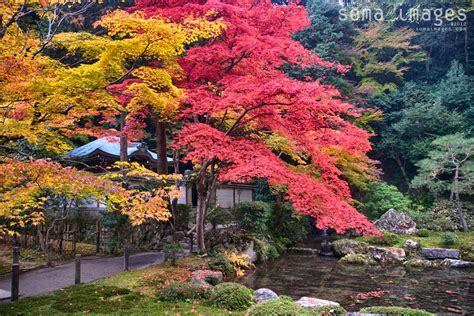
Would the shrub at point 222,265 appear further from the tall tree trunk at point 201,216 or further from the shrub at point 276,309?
the shrub at point 276,309

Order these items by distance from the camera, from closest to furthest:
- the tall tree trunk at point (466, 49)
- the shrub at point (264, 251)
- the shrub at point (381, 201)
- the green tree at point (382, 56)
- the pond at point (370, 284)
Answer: the pond at point (370, 284)
the shrub at point (264, 251)
the shrub at point (381, 201)
the green tree at point (382, 56)
the tall tree trunk at point (466, 49)

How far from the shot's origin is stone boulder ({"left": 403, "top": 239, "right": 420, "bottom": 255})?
15.4 meters

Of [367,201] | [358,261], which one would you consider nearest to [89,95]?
[358,261]

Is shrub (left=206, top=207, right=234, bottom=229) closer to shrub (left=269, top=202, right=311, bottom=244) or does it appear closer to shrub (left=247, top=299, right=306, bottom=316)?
shrub (left=269, top=202, right=311, bottom=244)

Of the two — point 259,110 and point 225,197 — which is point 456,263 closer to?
point 259,110

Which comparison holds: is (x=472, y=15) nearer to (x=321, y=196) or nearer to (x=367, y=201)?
(x=367, y=201)

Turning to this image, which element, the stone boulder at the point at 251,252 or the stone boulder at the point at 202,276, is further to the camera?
the stone boulder at the point at 251,252

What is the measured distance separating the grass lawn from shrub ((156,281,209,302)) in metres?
0.19

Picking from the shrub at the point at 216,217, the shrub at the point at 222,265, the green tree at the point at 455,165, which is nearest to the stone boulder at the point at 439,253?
the green tree at the point at 455,165

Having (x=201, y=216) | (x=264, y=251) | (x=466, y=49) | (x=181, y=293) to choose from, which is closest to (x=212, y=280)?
(x=181, y=293)

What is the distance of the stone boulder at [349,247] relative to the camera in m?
15.6

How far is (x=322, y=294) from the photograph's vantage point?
397 inches

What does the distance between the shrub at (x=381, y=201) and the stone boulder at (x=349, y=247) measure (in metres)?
4.26

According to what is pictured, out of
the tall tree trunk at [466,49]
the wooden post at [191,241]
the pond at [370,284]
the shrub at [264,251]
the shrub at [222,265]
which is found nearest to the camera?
the pond at [370,284]
